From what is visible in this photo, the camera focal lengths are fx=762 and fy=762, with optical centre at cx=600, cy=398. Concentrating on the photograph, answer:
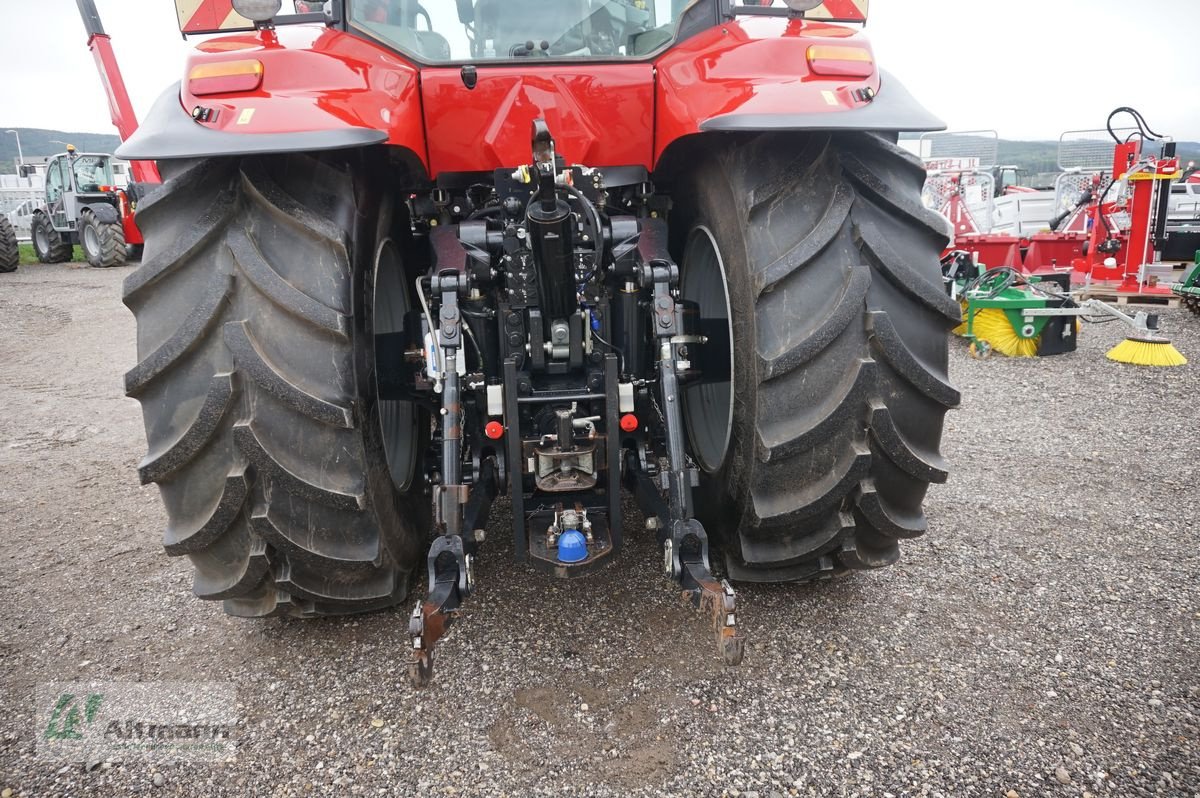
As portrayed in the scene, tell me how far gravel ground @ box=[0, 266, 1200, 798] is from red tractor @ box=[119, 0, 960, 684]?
32 cm

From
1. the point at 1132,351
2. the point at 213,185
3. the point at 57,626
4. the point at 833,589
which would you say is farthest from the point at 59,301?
the point at 1132,351

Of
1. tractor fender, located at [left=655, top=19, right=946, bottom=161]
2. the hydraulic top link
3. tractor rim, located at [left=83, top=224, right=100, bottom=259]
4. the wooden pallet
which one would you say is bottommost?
the wooden pallet

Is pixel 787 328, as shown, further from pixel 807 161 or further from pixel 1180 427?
pixel 1180 427

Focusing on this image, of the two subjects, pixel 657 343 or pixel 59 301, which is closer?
pixel 657 343

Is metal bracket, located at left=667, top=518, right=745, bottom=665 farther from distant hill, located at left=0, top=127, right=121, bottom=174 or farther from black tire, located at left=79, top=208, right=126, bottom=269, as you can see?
distant hill, located at left=0, top=127, right=121, bottom=174

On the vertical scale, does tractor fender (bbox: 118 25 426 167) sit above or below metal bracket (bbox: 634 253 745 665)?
above

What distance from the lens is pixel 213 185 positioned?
1952mm

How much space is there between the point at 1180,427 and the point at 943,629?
3.22m

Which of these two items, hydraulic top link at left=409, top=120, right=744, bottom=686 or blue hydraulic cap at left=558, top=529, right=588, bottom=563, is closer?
Answer: hydraulic top link at left=409, top=120, right=744, bottom=686

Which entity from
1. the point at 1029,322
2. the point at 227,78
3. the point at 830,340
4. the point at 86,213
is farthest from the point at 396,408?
the point at 86,213

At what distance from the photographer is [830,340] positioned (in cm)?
193

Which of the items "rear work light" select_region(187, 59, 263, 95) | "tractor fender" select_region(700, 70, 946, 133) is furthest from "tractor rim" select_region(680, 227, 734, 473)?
"rear work light" select_region(187, 59, 263, 95)

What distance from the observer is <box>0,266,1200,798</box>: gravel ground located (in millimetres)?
1867

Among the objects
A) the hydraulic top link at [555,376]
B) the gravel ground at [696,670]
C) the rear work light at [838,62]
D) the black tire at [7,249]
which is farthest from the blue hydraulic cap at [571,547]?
the black tire at [7,249]
